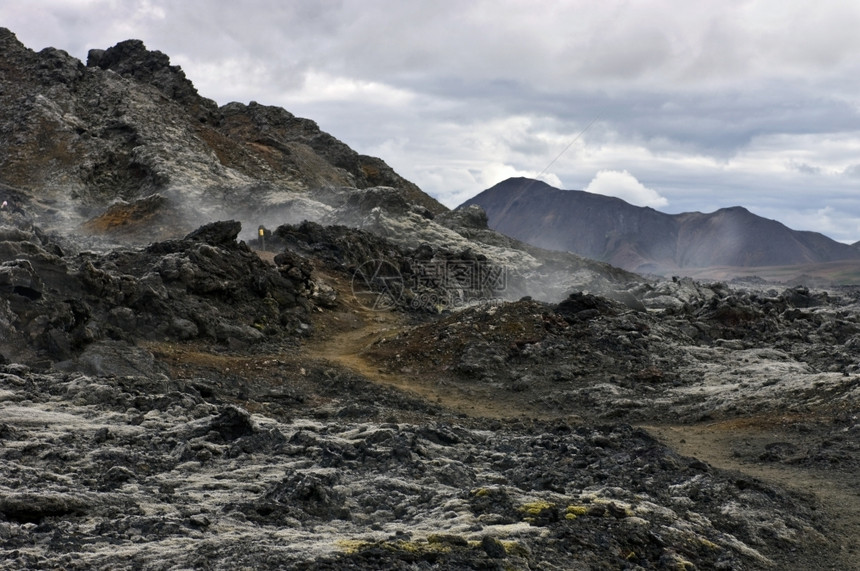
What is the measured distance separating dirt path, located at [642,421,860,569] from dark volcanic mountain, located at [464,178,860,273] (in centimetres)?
12947

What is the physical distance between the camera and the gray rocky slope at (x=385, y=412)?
6.59 metres

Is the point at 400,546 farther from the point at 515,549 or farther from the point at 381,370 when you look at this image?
the point at 381,370

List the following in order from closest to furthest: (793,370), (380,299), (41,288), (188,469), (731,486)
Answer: (188,469) < (731,486) < (41,288) < (793,370) < (380,299)

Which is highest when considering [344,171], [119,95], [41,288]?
[119,95]

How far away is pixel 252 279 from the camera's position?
2195 centimetres

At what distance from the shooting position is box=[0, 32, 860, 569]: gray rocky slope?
260 inches

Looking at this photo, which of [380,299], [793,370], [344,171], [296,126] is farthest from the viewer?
[296,126]

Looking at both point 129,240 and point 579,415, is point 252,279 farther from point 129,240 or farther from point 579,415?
point 129,240

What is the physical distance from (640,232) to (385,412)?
492 feet

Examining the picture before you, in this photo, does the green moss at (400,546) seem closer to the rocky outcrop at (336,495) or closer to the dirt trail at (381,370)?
the rocky outcrop at (336,495)

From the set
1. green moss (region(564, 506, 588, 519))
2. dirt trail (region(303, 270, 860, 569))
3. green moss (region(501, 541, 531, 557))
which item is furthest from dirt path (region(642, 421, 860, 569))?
green moss (region(501, 541, 531, 557))

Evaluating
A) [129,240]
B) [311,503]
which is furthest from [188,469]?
[129,240]

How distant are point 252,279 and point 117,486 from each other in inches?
589

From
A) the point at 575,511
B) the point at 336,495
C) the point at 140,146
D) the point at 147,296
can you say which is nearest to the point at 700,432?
the point at 575,511
